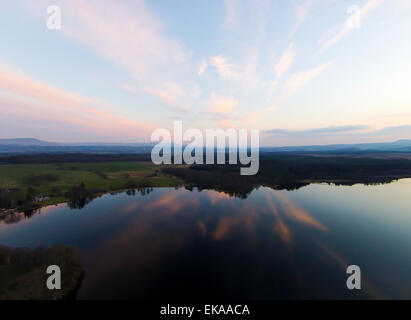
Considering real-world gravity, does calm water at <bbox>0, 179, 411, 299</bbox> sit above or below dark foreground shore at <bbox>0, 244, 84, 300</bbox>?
below

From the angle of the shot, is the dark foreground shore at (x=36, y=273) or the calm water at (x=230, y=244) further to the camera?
the calm water at (x=230, y=244)

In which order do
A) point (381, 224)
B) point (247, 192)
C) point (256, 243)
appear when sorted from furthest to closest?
point (247, 192) < point (381, 224) < point (256, 243)

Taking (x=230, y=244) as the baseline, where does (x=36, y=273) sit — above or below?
above

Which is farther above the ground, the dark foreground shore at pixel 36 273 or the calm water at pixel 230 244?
the dark foreground shore at pixel 36 273

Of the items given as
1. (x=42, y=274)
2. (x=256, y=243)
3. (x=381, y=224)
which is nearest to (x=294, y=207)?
(x=381, y=224)

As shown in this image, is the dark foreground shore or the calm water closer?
the dark foreground shore

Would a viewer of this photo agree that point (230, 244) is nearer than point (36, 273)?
No
